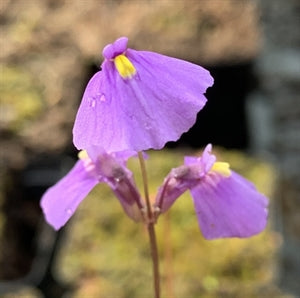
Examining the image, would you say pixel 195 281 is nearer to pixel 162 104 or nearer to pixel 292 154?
pixel 162 104

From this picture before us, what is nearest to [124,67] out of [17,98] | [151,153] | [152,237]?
[152,237]

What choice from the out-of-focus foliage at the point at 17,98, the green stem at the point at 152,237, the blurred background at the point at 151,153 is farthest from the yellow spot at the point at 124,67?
the out-of-focus foliage at the point at 17,98

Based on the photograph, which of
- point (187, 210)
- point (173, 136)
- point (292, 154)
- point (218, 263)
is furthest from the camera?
point (292, 154)

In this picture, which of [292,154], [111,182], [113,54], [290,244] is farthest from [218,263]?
[292,154]

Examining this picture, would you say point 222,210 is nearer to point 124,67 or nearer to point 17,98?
point 124,67

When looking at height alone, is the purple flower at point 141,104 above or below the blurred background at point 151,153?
above

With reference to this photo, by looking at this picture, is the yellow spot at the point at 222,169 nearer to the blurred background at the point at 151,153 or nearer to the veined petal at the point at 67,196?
the veined petal at the point at 67,196

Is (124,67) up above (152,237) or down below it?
above
